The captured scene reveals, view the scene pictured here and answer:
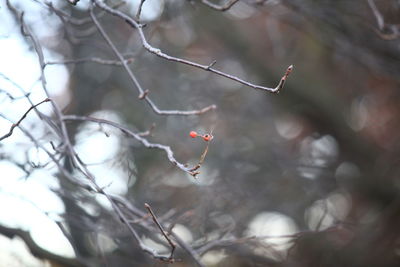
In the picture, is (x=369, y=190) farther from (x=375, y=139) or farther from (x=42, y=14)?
(x=42, y=14)

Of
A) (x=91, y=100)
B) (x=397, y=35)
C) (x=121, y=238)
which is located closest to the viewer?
(x=397, y=35)

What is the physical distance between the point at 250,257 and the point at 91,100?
7.88 ft

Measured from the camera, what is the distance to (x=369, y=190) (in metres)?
4.54

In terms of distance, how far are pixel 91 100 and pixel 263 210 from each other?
194 cm

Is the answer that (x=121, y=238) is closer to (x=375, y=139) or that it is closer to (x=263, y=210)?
(x=263, y=210)

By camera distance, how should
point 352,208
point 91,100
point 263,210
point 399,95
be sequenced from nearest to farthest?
point 263,210
point 91,100
point 352,208
point 399,95

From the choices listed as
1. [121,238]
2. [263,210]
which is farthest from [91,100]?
[121,238]

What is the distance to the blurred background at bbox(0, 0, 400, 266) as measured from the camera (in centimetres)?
295

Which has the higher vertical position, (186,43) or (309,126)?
(186,43)

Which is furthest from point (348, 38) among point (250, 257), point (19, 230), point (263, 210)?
point (19, 230)

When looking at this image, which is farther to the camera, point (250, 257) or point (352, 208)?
point (352, 208)

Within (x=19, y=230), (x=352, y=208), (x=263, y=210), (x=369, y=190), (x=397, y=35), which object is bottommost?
(x=352, y=208)

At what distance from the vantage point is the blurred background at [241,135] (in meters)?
2.95

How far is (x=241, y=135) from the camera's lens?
5207 millimetres
